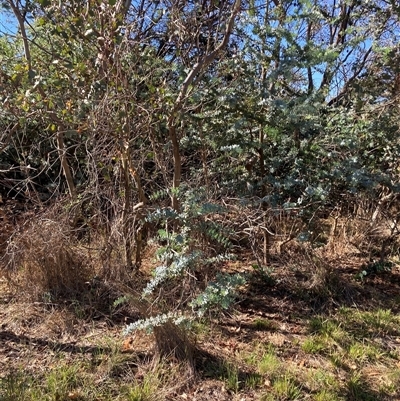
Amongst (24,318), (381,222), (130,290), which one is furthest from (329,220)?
(24,318)

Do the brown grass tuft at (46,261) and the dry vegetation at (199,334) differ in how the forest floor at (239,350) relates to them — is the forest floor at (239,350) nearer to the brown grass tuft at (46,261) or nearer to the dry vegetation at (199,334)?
the dry vegetation at (199,334)

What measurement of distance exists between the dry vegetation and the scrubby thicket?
0.13 ft

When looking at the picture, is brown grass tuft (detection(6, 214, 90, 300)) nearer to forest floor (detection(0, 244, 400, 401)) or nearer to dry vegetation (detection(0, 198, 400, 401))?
dry vegetation (detection(0, 198, 400, 401))

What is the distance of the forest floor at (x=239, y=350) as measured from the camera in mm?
2746

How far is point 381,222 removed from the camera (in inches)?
190

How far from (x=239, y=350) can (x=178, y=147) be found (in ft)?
5.87

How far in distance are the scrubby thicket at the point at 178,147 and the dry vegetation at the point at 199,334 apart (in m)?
0.04

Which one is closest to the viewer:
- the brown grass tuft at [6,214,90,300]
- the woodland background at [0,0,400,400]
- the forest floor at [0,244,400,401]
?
the forest floor at [0,244,400,401]

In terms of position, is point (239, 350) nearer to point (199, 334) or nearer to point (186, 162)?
point (199, 334)

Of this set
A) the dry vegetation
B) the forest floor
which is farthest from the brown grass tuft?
the forest floor

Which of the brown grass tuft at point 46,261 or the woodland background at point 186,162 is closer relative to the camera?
the woodland background at point 186,162

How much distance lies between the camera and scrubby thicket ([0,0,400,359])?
3.08 metres

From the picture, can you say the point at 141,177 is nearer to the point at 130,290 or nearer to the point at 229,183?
the point at 229,183

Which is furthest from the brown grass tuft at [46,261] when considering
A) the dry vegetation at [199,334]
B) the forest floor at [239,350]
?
the forest floor at [239,350]
